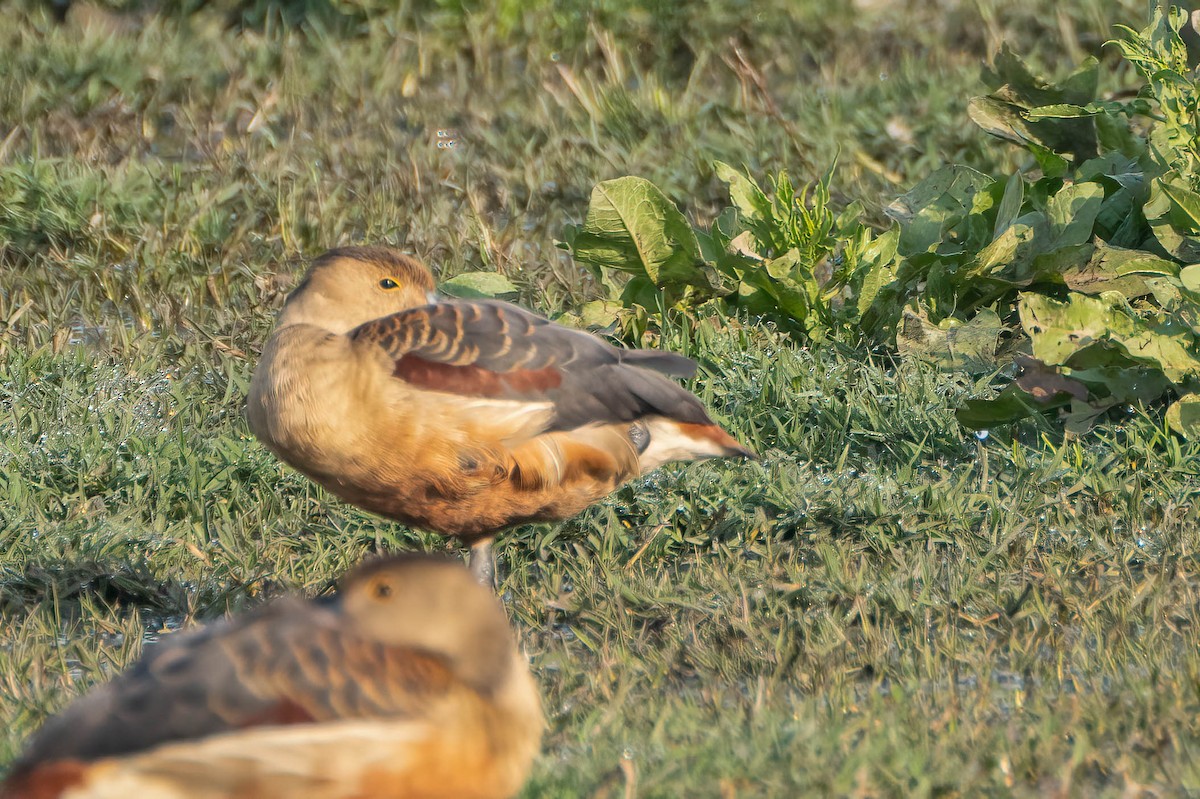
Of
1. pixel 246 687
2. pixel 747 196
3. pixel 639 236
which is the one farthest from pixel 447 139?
pixel 246 687

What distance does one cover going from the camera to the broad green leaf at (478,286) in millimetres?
5566

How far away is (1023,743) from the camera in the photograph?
9.88 ft

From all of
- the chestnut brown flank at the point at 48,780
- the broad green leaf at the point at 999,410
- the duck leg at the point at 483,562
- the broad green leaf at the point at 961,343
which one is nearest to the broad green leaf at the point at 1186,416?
the broad green leaf at the point at 999,410

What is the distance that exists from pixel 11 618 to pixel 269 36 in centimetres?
475

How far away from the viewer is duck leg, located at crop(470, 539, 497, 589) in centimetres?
435

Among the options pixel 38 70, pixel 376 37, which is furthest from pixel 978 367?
pixel 38 70

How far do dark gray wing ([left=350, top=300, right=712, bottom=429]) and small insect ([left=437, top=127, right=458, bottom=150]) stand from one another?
306 centimetres

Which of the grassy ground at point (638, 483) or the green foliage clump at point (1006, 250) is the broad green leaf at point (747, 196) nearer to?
the green foliage clump at point (1006, 250)

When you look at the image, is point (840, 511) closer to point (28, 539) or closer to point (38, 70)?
point (28, 539)

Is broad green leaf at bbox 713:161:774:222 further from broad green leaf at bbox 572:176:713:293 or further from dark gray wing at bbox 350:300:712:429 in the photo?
dark gray wing at bbox 350:300:712:429

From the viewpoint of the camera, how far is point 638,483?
478 cm

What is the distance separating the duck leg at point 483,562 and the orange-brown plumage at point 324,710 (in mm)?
1603

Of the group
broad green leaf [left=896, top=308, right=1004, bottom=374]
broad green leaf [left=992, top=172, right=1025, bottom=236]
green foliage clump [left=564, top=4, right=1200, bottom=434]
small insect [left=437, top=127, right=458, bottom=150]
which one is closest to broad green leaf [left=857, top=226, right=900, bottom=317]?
green foliage clump [left=564, top=4, right=1200, bottom=434]

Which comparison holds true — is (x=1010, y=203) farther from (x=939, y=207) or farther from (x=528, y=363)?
(x=528, y=363)
